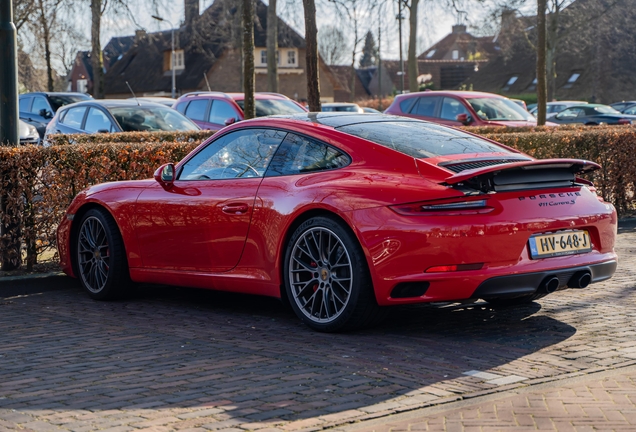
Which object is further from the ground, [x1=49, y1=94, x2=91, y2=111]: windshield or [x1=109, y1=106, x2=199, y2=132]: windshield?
[x1=49, y1=94, x2=91, y2=111]: windshield

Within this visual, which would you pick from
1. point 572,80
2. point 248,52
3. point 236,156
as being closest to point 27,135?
point 248,52

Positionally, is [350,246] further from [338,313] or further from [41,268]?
[41,268]

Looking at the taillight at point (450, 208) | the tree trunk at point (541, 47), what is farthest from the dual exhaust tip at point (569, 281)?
the tree trunk at point (541, 47)

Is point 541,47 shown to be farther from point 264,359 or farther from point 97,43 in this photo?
point 97,43

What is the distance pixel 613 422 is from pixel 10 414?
9.19 feet

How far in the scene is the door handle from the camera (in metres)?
6.68

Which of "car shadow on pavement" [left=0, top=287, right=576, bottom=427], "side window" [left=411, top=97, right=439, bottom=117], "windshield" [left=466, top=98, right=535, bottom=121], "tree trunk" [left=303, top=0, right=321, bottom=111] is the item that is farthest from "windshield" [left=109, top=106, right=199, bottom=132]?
"car shadow on pavement" [left=0, top=287, right=576, bottom=427]

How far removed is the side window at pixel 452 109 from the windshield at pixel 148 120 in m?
5.46

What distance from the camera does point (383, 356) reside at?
18.4 ft

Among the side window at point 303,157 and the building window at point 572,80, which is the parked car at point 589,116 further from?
the building window at point 572,80

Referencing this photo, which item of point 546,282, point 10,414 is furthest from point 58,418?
point 546,282

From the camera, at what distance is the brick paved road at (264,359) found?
4.56 metres

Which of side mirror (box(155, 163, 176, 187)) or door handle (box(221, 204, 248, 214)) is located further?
side mirror (box(155, 163, 176, 187))

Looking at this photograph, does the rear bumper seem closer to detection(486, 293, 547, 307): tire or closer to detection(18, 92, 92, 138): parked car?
detection(486, 293, 547, 307): tire
